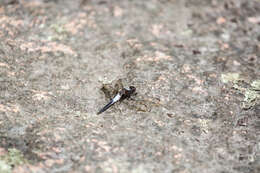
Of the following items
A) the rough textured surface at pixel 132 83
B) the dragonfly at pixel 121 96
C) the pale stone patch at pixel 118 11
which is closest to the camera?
the rough textured surface at pixel 132 83

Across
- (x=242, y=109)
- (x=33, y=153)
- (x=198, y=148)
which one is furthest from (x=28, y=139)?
(x=242, y=109)

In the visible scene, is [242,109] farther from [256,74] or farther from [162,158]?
[162,158]

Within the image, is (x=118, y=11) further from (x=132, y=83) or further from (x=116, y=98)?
(x=116, y=98)

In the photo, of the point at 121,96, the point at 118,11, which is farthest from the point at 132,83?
the point at 118,11

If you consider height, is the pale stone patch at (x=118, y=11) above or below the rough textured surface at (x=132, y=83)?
above

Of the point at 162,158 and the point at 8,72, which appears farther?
the point at 8,72

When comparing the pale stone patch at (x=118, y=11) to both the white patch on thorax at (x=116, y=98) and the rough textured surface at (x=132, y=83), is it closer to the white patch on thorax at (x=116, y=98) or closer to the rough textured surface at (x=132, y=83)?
the rough textured surface at (x=132, y=83)

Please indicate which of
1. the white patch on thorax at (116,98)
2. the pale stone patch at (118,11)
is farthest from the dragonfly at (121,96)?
the pale stone patch at (118,11)

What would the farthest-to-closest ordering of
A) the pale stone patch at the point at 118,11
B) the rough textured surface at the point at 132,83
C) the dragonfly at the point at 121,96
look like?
the pale stone patch at the point at 118,11 → the dragonfly at the point at 121,96 → the rough textured surface at the point at 132,83
